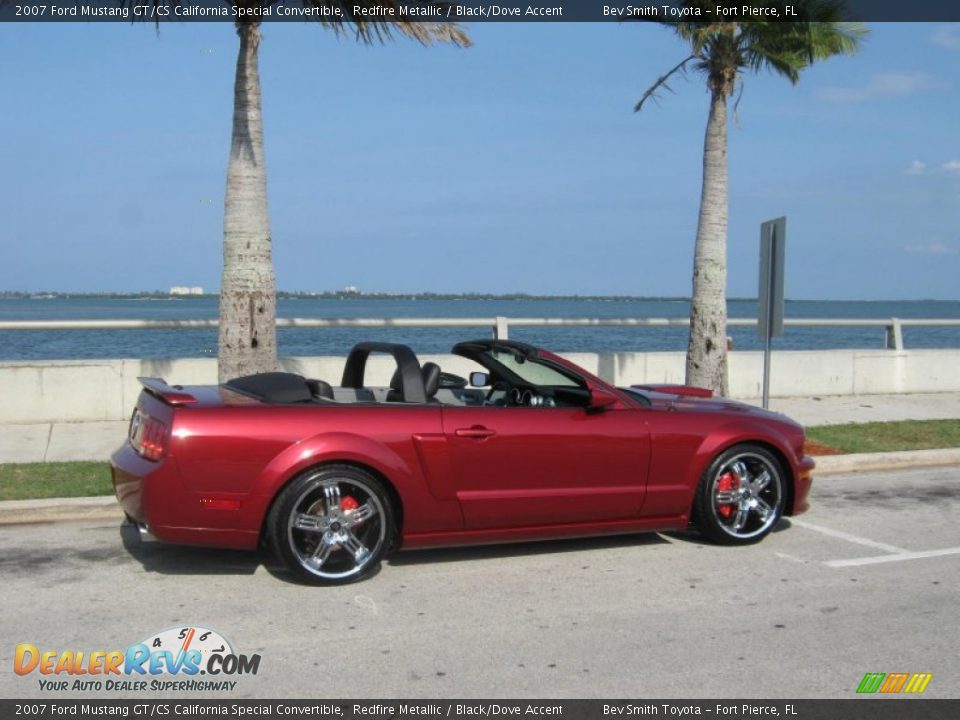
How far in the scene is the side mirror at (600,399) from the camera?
632 cm

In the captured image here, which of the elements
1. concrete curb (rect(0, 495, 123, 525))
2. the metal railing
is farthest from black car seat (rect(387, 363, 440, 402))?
the metal railing

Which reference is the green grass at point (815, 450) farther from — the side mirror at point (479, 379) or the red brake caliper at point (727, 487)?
the red brake caliper at point (727, 487)

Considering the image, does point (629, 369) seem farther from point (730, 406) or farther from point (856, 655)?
point (856, 655)

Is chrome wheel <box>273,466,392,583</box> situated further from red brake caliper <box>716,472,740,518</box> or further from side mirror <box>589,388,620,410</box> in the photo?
red brake caliper <box>716,472,740,518</box>

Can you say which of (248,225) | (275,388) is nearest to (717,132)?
(248,225)

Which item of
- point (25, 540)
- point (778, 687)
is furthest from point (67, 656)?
point (778, 687)

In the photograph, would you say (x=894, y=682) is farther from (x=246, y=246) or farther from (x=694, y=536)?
(x=246, y=246)

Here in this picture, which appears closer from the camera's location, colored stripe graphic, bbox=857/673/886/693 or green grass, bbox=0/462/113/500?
colored stripe graphic, bbox=857/673/886/693

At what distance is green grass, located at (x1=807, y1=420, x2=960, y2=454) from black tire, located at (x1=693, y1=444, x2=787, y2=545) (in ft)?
12.5

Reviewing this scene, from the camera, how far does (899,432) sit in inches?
452

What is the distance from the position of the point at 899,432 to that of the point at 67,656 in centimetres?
953

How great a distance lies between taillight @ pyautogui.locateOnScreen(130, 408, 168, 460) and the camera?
5.57 meters
